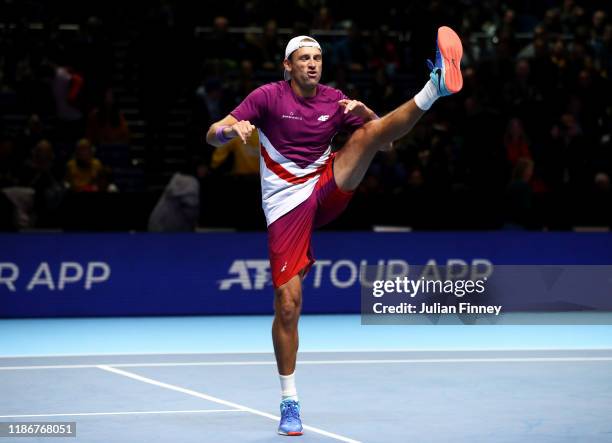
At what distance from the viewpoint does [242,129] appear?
7.29m

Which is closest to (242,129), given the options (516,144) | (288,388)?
(288,388)

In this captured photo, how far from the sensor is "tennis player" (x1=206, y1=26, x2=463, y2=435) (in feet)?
25.2

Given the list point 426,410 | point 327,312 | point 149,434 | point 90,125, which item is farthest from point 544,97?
point 149,434

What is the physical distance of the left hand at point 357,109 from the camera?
7.68 metres

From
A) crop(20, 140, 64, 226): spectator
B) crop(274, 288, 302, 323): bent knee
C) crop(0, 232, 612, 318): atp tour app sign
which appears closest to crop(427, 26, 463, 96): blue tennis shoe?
crop(274, 288, 302, 323): bent knee

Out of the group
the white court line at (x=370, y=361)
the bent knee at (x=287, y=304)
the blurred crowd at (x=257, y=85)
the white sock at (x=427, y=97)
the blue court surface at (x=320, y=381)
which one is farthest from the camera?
the blurred crowd at (x=257, y=85)

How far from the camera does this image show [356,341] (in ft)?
40.8

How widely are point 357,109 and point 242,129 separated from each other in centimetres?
86

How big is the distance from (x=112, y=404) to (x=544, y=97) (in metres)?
11.7

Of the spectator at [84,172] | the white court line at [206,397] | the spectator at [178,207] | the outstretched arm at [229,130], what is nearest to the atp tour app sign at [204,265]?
the spectator at [178,207]

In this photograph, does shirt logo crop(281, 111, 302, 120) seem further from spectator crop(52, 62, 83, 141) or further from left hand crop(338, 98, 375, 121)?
spectator crop(52, 62, 83, 141)

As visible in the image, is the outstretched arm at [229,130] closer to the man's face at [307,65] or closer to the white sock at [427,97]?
the man's face at [307,65]

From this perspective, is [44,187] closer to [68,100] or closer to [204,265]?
[204,265]

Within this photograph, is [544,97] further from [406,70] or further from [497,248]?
[497,248]
